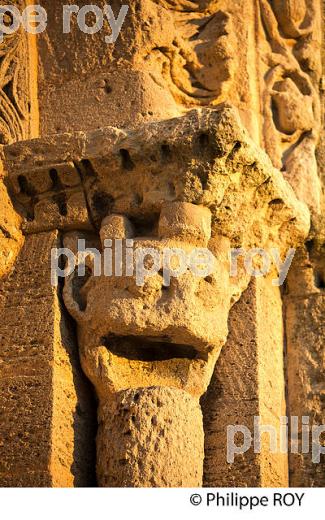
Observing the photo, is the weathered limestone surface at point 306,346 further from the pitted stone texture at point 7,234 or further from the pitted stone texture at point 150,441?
the pitted stone texture at point 7,234

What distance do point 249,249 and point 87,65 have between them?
3.63 feet

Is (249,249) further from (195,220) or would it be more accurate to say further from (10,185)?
(10,185)

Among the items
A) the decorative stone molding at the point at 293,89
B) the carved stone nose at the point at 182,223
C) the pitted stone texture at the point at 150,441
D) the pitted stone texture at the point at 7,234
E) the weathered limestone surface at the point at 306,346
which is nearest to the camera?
the pitted stone texture at the point at 150,441

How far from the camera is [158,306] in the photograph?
7.51 m

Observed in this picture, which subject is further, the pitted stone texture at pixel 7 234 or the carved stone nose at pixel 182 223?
the pitted stone texture at pixel 7 234

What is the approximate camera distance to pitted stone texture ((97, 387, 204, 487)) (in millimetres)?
7371


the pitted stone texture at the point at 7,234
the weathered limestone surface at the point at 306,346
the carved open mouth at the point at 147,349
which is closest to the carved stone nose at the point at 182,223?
the carved open mouth at the point at 147,349

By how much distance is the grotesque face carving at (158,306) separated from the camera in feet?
24.6

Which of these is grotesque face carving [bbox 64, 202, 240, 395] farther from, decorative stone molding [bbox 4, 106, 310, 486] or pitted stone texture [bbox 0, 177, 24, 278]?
pitted stone texture [bbox 0, 177, 24, 278]

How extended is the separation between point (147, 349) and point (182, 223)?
0.58m

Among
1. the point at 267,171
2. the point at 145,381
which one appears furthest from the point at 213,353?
the point at 267,171

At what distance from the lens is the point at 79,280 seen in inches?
306

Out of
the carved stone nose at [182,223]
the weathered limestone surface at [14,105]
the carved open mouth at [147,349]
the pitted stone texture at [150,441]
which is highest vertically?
the weathered limestone surface at [14,105]

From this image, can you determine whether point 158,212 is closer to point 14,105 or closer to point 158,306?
point 158,306
